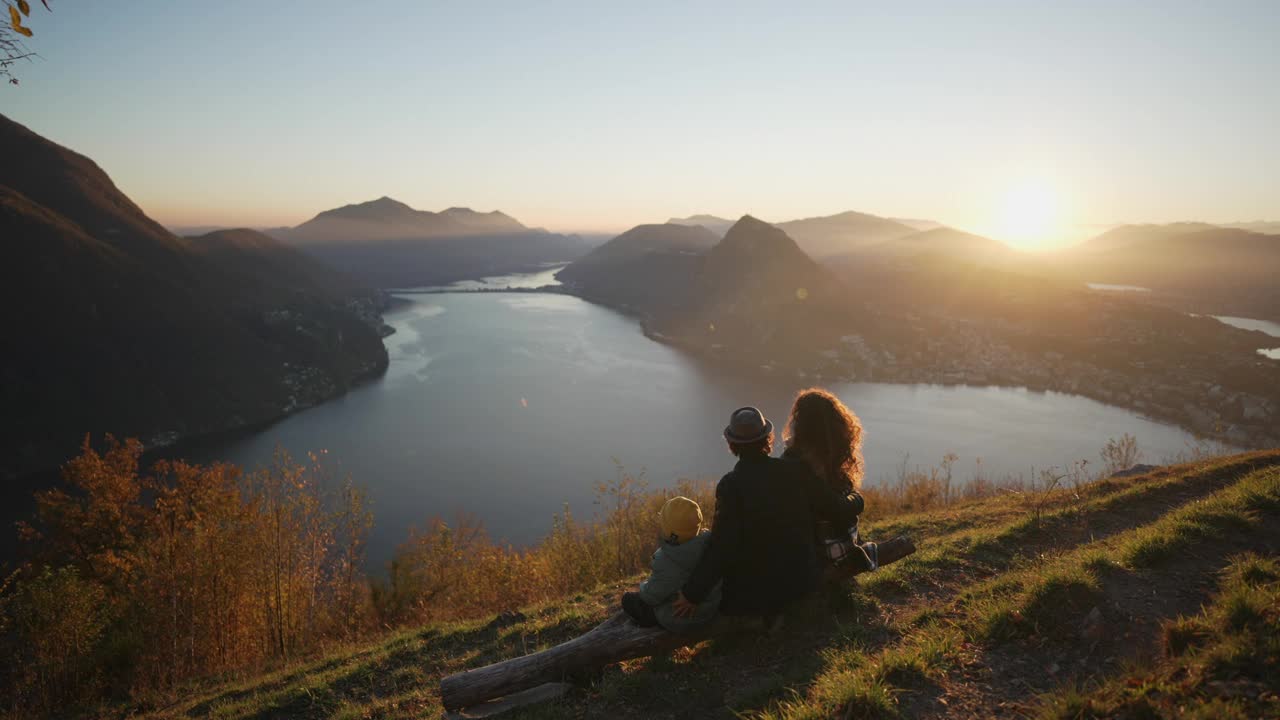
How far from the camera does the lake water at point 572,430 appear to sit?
5325 centimetres

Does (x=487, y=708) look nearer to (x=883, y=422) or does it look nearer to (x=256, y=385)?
(x=883, y=422)

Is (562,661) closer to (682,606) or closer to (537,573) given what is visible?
(682,606)

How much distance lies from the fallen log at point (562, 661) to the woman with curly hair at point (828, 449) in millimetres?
1328

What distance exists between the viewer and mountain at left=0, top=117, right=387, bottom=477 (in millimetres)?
70500

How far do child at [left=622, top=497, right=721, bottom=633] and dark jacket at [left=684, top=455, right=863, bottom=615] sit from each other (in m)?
0.12

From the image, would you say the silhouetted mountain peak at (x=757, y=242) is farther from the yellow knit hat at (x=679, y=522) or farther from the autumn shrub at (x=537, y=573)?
the yellow knit hat at (x=679, y=522)

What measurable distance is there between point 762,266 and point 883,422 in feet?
267

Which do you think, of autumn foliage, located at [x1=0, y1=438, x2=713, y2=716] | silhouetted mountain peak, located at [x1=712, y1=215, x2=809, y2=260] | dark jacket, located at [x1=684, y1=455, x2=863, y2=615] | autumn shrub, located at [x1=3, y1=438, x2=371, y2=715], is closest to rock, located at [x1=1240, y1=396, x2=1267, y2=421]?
autumn foliage, located at [x1=0, y1=438, x2=713, y2=716]

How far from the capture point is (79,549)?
2136 cm

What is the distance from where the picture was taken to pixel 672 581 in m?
4.28

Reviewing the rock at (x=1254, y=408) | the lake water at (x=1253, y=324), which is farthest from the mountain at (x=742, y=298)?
the lake water at (x=1253, y=324)

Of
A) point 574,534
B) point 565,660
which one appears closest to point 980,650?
point 565,660

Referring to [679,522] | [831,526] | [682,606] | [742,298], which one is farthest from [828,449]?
[742,298]

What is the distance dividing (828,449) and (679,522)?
58.1 inches
